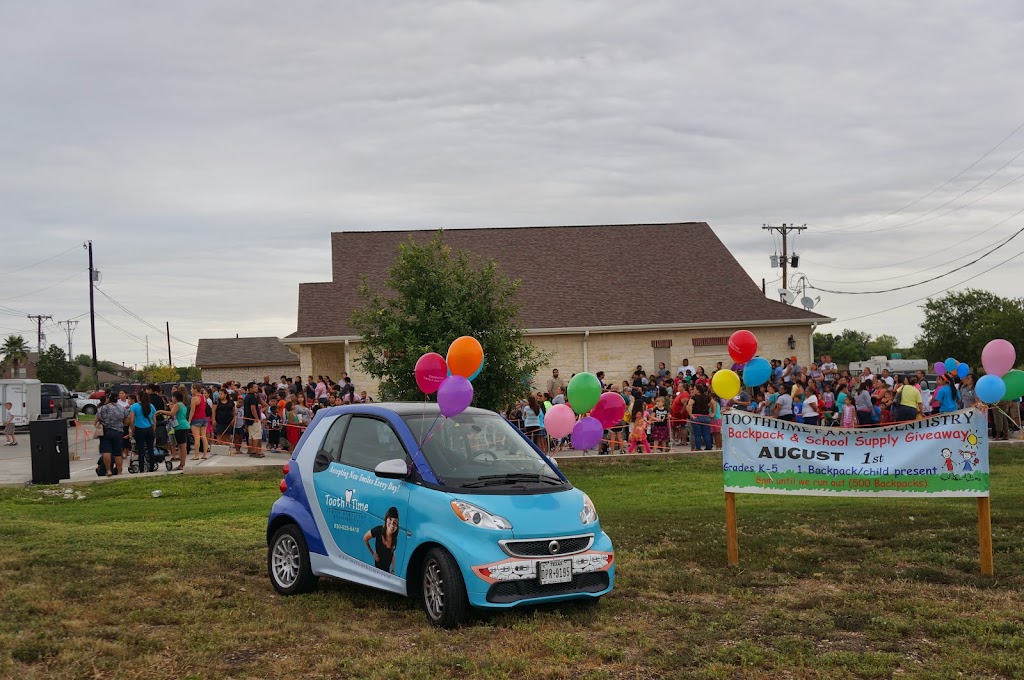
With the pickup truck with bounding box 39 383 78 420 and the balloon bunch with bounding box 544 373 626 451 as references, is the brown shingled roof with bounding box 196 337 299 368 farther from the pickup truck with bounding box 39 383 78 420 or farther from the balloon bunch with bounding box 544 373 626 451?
the balloon bunch with bounding box 544 373 626 451

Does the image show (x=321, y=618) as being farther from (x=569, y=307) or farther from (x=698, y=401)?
(x=569, y=307)

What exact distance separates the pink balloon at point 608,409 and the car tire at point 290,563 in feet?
12.0

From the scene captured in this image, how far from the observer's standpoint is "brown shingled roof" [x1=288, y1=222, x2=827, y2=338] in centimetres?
3431

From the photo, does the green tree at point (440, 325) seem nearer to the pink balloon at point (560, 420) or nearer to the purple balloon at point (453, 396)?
the pink balloon at point (560, 420)

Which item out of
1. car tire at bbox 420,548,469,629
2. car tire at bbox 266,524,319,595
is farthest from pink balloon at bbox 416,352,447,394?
car tire at bbox 420,548,469,629

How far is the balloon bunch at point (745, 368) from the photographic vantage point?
10570mm

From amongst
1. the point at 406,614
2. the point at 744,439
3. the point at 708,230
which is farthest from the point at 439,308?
the point at 708,230

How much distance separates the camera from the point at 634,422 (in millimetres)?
22031

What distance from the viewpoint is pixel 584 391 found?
10.4 m

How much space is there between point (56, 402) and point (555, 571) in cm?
4221

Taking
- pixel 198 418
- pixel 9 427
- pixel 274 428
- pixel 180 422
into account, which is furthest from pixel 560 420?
pixel 9 427

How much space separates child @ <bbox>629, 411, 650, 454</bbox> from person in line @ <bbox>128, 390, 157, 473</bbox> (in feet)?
33.2

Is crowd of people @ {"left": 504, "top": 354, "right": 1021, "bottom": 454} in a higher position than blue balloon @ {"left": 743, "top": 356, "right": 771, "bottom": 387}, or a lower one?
lower

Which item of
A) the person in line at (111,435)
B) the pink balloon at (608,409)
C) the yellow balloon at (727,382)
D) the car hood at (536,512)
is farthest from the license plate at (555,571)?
the person in line at (111,435)
